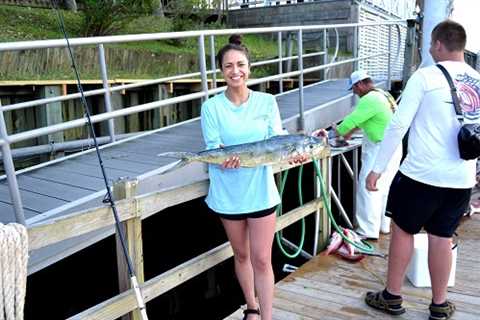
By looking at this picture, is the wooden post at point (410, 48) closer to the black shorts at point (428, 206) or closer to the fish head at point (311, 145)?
the black shorts at point (428, 206)

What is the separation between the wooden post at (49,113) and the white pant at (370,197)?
437 cm

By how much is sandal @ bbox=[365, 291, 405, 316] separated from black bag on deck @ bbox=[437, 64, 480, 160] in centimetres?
108

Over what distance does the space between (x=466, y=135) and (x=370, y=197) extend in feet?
6.72

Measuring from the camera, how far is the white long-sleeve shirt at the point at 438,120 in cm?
290

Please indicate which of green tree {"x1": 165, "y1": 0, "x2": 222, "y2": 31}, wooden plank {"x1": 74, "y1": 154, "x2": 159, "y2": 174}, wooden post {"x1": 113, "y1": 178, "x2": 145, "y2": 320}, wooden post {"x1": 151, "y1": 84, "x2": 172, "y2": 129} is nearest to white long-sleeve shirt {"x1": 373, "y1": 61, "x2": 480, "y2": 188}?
wooden post {"x1": 113, "y1": 178, "x2": 145, "y2": 320}

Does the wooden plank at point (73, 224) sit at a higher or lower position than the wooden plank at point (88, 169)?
higher

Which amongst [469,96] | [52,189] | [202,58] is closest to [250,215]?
[469,96]

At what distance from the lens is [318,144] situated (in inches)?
115

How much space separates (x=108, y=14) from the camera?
1156cm

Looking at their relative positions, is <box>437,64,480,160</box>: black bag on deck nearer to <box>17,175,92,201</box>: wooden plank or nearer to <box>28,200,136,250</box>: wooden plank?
<box>28,200,136,250</box>: wooden plank

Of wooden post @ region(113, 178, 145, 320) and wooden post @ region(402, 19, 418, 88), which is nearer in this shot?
wooden post @ region(113, 178, 145, 320)

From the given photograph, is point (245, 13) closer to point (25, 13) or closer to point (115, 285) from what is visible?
point (25, 13)

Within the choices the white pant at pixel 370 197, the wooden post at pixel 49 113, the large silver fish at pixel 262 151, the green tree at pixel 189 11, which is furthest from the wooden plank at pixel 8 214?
the green tree at pixel 189 11

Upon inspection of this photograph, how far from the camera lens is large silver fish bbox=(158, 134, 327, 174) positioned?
8.85 ft
